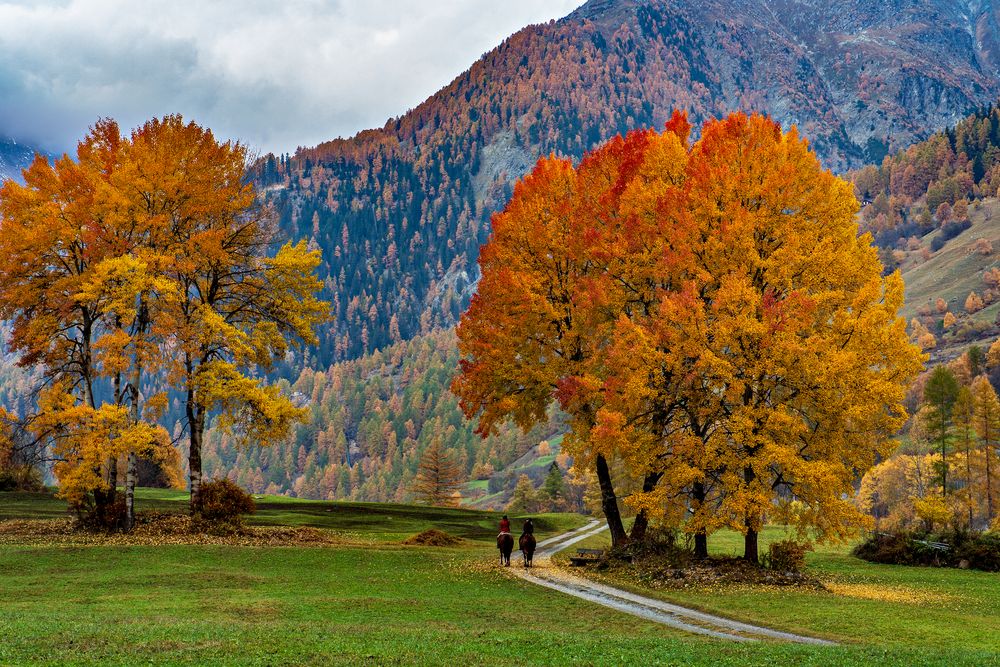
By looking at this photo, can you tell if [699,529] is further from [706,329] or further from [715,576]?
[706,329]

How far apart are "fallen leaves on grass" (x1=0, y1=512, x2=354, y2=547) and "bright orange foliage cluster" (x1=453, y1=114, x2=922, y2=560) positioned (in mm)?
11472

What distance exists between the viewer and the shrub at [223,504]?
3662 centimetres

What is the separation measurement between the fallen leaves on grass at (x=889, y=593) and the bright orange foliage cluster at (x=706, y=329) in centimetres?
235

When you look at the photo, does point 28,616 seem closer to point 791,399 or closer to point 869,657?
point 869,657

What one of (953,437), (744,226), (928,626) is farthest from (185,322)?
(953,437)

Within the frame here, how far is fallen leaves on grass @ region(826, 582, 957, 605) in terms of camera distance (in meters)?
25.3

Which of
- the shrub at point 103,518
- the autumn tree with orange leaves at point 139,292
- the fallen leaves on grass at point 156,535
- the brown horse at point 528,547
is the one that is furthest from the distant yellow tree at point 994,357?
the shrub at point 103,518

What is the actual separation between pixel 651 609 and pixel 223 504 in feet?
76.7

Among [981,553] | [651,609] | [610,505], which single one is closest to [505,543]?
[610,505]

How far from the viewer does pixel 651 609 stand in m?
22.2

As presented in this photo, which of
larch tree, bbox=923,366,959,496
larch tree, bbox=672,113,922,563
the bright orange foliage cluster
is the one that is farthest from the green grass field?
larch tree, bbox=923,366,959,496

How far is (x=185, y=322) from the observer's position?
3550cm

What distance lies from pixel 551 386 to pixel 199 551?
16.3 meters

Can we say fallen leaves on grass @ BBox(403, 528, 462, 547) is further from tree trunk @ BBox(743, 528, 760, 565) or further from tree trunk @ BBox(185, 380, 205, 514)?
tree trunk @ BBox(743, 528, 760, 565)
